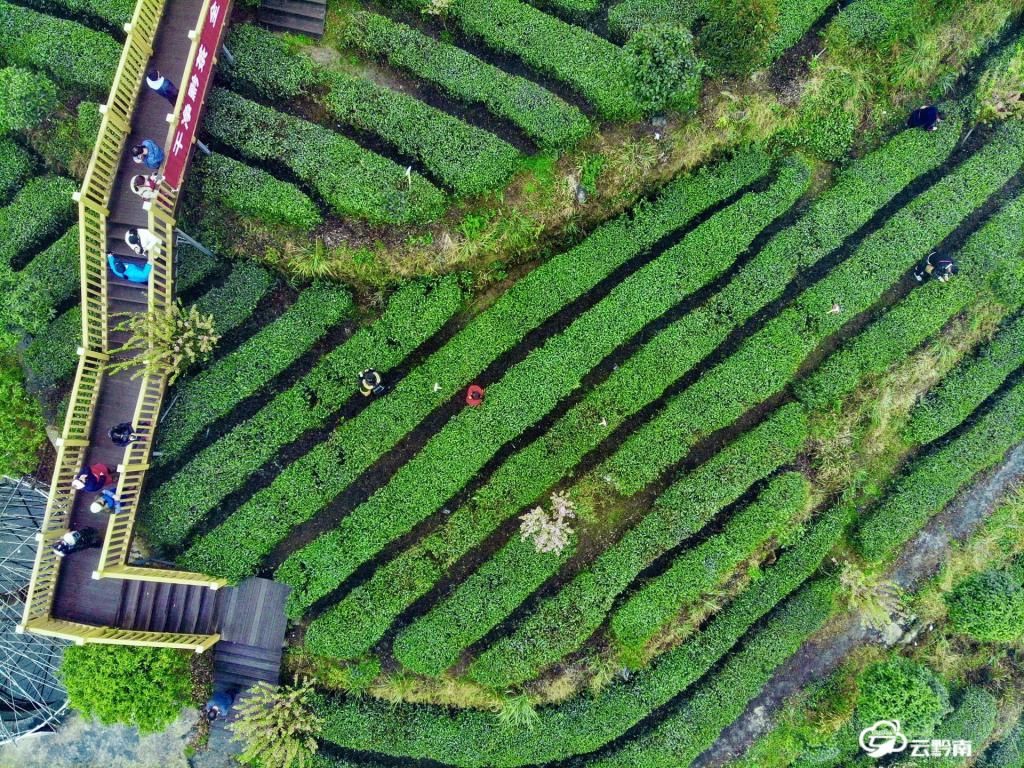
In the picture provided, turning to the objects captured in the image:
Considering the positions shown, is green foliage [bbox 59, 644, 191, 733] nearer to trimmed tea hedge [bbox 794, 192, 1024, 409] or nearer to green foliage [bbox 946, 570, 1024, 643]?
trimmed tea hedge [bbox 794, 192, 1024, 409]

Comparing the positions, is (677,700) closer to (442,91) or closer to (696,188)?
(696,188)

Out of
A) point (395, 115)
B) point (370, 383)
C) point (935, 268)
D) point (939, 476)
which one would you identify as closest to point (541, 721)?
point (370, 383)

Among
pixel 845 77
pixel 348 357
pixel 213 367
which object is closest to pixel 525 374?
pixel 348 357

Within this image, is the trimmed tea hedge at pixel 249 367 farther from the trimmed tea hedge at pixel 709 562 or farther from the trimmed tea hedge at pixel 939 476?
the trimmed tea hedge at pixel 939 476

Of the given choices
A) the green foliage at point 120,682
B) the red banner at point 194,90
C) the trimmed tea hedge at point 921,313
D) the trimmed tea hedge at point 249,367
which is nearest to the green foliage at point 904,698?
the trimmed tea hedge at point 921,313

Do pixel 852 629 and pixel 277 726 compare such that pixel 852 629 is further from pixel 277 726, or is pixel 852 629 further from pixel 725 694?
pixel 277 726

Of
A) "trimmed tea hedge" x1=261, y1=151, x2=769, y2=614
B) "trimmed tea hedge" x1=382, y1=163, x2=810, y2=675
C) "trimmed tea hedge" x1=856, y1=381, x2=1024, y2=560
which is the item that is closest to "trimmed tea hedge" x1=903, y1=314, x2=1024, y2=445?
"trimmed tea hedge" x1=856, y1=381, x2=1024, y2=560

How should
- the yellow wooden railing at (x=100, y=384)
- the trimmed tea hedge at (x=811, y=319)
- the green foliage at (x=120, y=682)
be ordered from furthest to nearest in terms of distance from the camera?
the trimmed tea hedge at (x=811, y=319) < the yellow wooden railing at (x=100, y=384) < the green foliage at (x=120, y=682)
